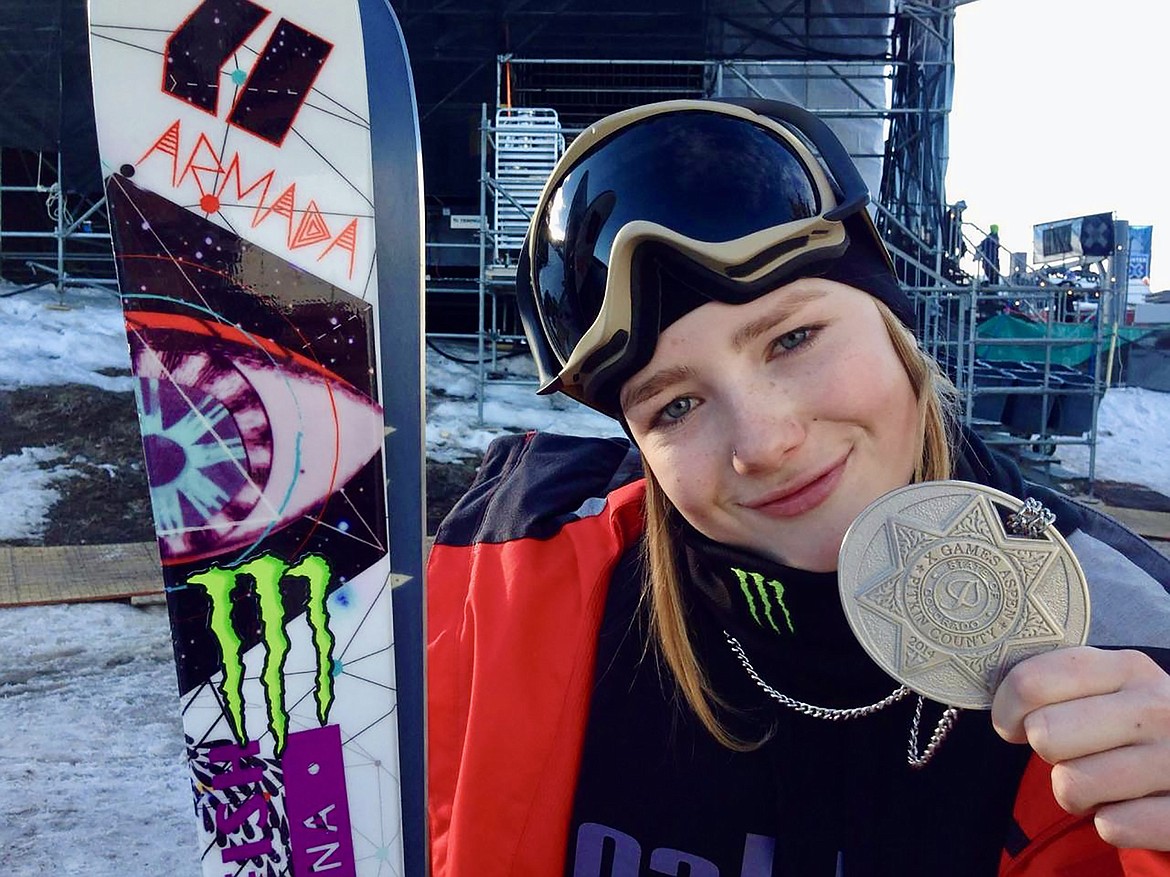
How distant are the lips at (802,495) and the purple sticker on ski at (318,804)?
99 centimetres

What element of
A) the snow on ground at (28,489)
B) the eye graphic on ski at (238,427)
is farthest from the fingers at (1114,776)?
the snow on ground at (28,489)

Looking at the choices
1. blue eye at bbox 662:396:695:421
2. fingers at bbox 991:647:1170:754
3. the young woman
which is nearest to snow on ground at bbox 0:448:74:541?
the young woman

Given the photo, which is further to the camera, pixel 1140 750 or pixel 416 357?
pixel 416 357

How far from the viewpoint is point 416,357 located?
171cm

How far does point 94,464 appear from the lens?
639 cm

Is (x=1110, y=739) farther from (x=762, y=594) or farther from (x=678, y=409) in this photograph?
(x=678, y=409)

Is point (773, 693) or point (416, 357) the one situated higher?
point (416, 357)

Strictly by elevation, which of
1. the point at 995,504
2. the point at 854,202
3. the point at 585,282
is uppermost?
the point at 854,202

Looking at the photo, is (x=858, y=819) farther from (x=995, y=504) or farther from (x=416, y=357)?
(x=416, y=357)

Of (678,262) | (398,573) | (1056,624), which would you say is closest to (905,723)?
(1056,624)

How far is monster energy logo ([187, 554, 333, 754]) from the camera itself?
1689mm

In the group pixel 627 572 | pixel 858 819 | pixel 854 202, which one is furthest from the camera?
pixel 627 572

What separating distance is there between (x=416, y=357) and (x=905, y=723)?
1.01 meters

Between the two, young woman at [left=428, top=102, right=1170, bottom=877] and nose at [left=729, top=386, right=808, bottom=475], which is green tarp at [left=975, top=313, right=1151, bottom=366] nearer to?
young woman at [left=428, top=102, right=1170, bottom=877]
